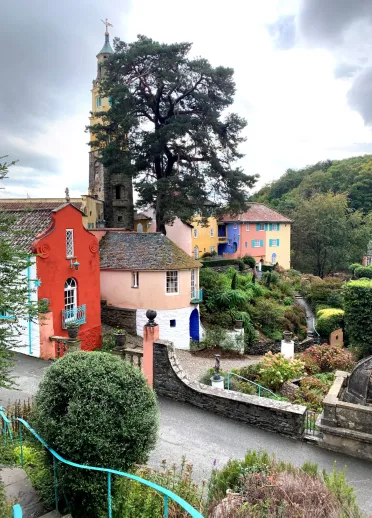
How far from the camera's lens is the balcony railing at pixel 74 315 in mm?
15573

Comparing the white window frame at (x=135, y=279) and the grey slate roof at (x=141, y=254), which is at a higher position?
the grey slate roof at (x=141, y=254)

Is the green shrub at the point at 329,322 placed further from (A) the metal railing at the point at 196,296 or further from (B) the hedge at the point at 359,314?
(A) the metal railing at the point at 196,296

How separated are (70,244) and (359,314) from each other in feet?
49.0

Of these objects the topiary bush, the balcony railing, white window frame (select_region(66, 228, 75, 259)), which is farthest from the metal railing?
the topiary bush

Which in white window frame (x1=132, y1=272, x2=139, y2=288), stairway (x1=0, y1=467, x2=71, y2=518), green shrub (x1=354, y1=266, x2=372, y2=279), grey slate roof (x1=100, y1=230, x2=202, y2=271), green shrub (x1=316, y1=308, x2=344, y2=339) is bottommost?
green shrub (x1=316, y1=308, x2=344, y2=339)

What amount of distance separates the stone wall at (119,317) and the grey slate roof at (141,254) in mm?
2322

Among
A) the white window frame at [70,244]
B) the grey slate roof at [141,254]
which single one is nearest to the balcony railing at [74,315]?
the white window frame at [70,244]

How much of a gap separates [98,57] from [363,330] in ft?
121

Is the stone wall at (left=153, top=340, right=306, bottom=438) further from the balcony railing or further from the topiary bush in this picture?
the balcony railing

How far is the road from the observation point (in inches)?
291

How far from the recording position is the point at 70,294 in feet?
53.3

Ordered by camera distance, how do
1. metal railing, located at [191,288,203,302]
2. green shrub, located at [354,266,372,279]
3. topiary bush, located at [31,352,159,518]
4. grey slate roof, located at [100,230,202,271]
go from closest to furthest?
1. topiary bush, located at [31,352,159,518]
2. grey slate roof, located at [100,230,202,271]
3. metal railing, located at [191,288,203,302]
4. green shrub, located at [354,266,372,279]

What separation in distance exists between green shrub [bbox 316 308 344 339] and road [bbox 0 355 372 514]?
19.1m

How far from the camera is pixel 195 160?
2648cm
